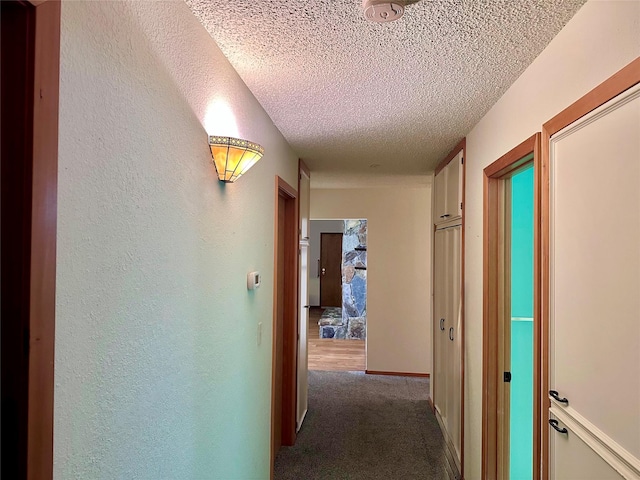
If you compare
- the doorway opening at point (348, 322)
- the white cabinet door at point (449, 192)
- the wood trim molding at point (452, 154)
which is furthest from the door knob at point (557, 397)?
the doorway opening at point (348, 322)

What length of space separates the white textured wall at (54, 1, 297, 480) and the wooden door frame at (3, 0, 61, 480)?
A: 0.04 m

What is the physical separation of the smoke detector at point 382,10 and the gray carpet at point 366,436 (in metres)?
2.79

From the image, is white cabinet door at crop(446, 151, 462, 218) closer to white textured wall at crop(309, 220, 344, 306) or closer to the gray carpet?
the gray carpet

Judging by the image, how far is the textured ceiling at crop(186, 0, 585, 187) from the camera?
3.87 feet

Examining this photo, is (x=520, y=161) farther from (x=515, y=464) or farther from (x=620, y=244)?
(x=515, y=464)

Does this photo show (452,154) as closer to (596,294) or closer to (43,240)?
(596,294)

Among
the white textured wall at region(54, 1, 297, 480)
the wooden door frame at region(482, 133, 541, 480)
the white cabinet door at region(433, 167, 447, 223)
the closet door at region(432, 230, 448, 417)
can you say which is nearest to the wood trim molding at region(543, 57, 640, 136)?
the wooden door frame at region(482, 133, 541, 480)

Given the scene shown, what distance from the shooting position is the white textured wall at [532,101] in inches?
39.0

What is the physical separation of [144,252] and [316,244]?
29.1 ft

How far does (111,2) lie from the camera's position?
2.67 ft

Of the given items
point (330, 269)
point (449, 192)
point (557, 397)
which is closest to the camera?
point (557, 397)

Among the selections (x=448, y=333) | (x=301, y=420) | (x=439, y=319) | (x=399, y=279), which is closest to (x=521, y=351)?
(x=448, y=333)

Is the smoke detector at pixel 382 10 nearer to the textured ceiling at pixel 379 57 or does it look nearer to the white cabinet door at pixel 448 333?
the textured ceiling at pixel 379 57

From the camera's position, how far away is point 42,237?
2.04 ft
